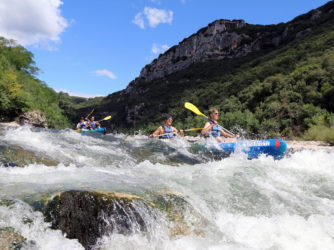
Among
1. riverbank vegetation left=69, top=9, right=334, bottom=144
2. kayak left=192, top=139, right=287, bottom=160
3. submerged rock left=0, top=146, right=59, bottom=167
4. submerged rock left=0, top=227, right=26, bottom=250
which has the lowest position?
submerged rock left=0, top=227, right=26, bottom=250

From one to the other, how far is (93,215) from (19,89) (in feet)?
89.5

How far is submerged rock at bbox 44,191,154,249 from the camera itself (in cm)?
228

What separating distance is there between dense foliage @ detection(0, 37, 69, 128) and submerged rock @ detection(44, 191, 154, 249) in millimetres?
24169

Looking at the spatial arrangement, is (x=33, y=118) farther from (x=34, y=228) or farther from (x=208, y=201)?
(x=34, y=228)

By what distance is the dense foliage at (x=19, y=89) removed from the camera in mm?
23838

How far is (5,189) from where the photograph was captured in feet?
8.87

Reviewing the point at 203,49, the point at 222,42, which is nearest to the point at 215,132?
the point at 222,42

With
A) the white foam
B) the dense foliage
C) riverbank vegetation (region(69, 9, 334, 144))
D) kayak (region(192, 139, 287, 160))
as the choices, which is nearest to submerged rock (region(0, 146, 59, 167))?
the white foam

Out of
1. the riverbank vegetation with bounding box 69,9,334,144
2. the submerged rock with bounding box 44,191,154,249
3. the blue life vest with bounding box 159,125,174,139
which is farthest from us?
the riverbank vegetation with bounding box 69,9,334,144

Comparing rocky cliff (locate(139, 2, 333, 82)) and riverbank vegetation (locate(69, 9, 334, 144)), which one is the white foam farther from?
rocky cliff (locate(139, 2, 333, 82))

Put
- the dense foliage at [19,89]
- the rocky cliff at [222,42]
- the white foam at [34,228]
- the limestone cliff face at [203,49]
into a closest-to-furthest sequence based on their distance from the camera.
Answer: the white foam at [34,228] → the dense foliage at [19,89] → the rocky cliff at [222,42] → the limestone cliff face at [203,49]

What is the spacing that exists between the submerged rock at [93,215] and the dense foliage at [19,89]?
952 inches

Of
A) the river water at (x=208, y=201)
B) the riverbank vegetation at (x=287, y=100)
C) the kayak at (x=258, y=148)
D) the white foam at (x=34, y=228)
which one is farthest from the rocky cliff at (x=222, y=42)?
the white foam at (x=34, y=228)

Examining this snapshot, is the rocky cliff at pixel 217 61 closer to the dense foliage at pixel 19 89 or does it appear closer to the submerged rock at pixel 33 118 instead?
the dense foliage at pixel 19 89
